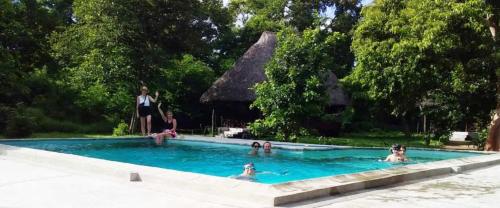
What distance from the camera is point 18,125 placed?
17.2 meters

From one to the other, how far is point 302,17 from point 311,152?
2165 cm

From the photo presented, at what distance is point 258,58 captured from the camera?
2589 centimetres

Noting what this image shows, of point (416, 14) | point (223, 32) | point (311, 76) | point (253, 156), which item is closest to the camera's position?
point (253, 156)

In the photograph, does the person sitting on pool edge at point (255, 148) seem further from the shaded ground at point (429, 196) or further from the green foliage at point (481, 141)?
the green foliage at point (481, 141)

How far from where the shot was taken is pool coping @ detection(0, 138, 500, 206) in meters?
6.04

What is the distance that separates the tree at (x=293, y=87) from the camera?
60.6 ft

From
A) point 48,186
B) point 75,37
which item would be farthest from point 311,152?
point 75,37

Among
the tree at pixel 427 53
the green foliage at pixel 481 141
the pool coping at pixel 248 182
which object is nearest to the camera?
the pool coping at pixel 248 182

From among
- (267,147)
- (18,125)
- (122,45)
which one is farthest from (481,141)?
(18,125)

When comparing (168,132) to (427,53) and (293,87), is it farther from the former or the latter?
(427,53)

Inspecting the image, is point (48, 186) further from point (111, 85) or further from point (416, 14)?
point (111, 85)

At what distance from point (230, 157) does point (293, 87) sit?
4.45 meters

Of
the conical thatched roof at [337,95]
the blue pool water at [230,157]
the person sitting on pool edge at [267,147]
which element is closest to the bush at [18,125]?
the blue pool water at [230,157]

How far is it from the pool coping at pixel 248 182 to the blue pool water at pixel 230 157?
358cm
